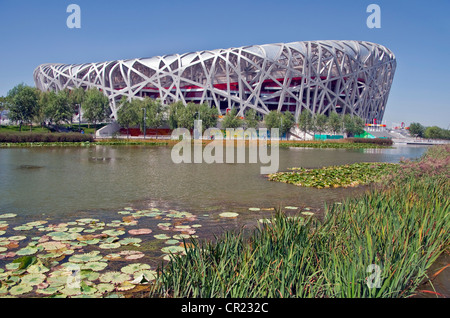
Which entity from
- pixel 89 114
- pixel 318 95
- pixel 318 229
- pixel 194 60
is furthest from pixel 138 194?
pixel 318 95

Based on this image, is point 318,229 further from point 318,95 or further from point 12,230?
point 318,95

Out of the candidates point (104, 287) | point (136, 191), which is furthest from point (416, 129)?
point (104, 287)

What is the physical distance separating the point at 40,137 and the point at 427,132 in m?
95.4

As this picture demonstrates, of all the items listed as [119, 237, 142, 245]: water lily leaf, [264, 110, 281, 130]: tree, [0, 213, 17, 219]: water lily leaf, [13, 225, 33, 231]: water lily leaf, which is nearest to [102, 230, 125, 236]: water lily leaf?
[119, 237, 142, 245]: water lily leaf

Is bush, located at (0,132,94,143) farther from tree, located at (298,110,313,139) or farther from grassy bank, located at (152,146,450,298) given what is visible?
grassy bank, located at (152,146,450,298)

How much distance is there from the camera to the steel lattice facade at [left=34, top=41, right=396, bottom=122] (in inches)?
2813

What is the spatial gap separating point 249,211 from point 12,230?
17.5 feet

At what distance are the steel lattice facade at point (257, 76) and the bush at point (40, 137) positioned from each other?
2508 cm

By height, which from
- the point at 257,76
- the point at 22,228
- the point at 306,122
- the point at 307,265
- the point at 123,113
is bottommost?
the point at 22,228

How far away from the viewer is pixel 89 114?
57625 millimetres

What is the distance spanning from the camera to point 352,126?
230 feet

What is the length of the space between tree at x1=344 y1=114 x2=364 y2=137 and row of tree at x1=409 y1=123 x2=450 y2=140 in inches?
1302

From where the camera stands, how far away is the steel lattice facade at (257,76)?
71.4 metres

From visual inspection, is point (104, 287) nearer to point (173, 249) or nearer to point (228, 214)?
point (173, 249)
